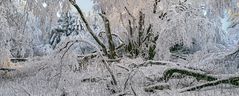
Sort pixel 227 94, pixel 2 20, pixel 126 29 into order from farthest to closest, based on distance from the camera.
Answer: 1. pixel 126 29
2. pixel 2 20
3. pixel 227 94

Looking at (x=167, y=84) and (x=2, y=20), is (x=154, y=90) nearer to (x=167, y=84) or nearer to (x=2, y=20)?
(x=167, y=84)

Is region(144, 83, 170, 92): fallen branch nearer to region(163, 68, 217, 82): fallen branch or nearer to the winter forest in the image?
the winter forest

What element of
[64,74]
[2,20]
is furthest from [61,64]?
[2,20]

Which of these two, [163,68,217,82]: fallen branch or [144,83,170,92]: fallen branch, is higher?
[163,68,217,82]: fallen branch

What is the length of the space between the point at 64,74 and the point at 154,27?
6.18m

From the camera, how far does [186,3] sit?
1390 centimetres

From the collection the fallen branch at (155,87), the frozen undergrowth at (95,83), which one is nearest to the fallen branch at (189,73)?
the frozen undergrowth at (95,83)

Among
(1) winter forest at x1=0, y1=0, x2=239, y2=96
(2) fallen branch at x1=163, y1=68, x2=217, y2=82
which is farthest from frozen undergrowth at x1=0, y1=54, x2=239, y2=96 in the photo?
(2) fallen branch at x1=163, y1=68, x2=217, y2=82

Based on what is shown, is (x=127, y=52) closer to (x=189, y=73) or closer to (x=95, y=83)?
(x=95, y=83)

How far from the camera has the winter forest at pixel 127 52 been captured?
7.75 metres

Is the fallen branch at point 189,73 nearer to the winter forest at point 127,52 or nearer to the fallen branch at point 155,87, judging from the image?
the winter forest at point 127,52

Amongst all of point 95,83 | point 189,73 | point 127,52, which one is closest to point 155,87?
point 189,73

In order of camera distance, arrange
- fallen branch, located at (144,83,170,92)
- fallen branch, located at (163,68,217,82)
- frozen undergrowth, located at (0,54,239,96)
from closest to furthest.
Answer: frozen undergrowth, located at (0,54,239,96) → fallen branch, located at (144,83,170,92) → fallen branch, located at (163,68,217,82)

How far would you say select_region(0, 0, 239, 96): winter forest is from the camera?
25.4ft
